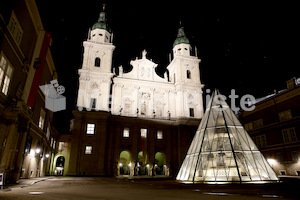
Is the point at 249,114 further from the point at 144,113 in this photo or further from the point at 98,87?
the point at 98,87

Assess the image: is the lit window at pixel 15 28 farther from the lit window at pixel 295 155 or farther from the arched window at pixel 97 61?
the lit window at pixel 295 155

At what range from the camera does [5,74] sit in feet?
A: 49.2

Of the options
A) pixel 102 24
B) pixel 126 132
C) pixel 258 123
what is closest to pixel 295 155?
pixel 258 123

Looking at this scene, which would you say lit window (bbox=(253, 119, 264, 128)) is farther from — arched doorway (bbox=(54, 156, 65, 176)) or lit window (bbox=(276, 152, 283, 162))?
arched doorway (bbox=(54, 156, 65, 176))

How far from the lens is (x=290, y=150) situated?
27922 mm

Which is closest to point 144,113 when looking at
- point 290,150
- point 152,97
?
point 152,97

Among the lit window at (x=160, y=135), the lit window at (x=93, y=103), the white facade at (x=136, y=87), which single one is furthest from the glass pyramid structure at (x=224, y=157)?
the lit window at (x=93, y=103)

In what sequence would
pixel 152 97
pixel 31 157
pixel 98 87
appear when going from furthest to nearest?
pixel 152 97 < pixel 98 87 < pixel 31 157

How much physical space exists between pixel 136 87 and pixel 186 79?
31.5 feet

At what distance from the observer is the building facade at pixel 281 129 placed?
90.5 feet

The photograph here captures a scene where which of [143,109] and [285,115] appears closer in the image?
[285,115]

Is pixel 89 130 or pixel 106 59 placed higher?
pixel 106 59

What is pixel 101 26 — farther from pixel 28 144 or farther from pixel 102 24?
pixel 28 144

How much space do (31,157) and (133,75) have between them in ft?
70.2
